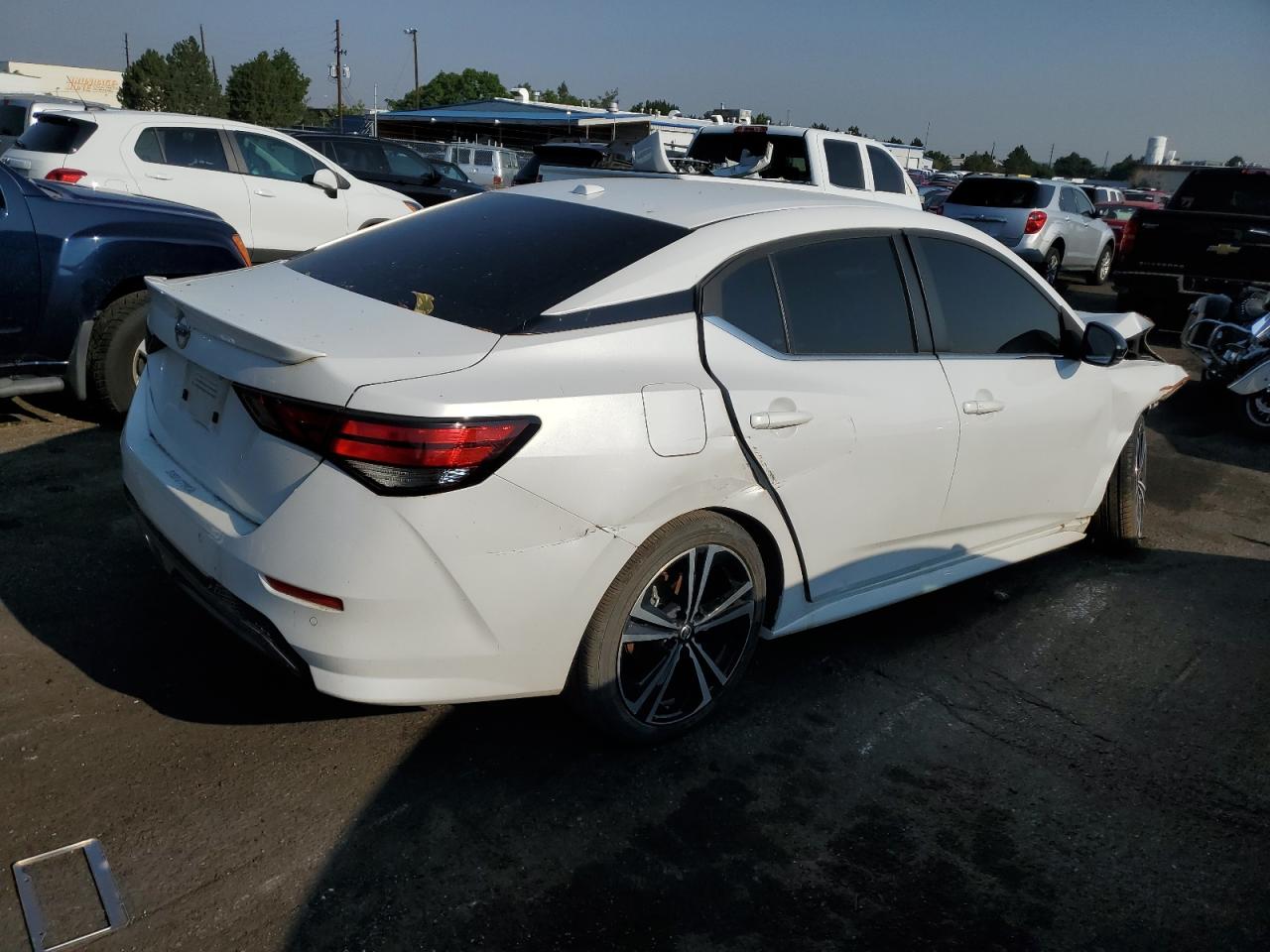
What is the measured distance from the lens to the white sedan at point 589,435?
8.39ft

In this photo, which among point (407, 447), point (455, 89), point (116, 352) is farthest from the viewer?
point (455, 89)

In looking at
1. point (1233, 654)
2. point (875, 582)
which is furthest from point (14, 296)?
point (1233, 654)

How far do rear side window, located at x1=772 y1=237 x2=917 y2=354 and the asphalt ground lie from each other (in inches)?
47.7

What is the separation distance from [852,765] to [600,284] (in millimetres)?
1664

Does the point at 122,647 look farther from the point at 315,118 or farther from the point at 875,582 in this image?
the point at 315,118

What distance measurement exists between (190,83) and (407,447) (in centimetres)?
7330

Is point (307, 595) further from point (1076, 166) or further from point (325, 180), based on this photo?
point (1076, 166)

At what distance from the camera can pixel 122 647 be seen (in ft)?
11.6

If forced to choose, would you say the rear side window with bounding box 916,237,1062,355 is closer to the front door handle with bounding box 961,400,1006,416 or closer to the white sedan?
the white sedan

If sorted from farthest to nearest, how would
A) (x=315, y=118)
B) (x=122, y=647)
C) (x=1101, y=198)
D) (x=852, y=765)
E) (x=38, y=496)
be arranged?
1. (x=315, y=118)
2. (x=1101, y=198)
3. (x=38, y=496)
4. (x=122, y=647)
5. (x=852, y=765)

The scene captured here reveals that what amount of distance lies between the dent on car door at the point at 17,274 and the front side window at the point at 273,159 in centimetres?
507

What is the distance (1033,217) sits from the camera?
15.0 meters

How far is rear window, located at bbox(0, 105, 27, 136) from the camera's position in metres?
12.8

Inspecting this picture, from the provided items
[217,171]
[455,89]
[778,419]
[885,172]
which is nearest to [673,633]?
[778,419]
